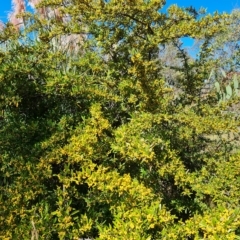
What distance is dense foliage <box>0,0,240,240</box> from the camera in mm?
2361

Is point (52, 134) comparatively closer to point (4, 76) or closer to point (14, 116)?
point (14, 116)

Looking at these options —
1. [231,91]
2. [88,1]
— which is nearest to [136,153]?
[231,91]

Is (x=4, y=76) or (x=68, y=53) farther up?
(x=68, y=53)

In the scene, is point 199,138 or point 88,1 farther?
point 199,138

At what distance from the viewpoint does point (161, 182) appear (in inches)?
119

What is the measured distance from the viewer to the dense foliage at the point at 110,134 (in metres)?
2.36

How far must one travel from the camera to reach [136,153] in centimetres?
243

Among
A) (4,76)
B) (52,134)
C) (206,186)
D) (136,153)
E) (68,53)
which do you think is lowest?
(206,186)

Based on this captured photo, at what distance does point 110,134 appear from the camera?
2943 mm

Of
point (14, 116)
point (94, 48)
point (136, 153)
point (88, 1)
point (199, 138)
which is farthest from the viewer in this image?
point (94, 48)

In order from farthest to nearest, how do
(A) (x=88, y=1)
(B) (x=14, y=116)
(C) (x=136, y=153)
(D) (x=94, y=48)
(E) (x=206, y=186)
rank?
(D) (x=94, y=48) < (A) (x=88, y=1) < (B) (x=14, y=116) < (E) (x=206, y=186) < (C) (x=136, y=153)

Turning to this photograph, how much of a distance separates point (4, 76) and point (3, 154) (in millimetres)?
643

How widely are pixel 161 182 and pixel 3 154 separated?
1389 millimetres

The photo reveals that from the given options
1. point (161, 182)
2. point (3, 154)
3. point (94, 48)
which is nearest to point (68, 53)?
point (94, 48)
